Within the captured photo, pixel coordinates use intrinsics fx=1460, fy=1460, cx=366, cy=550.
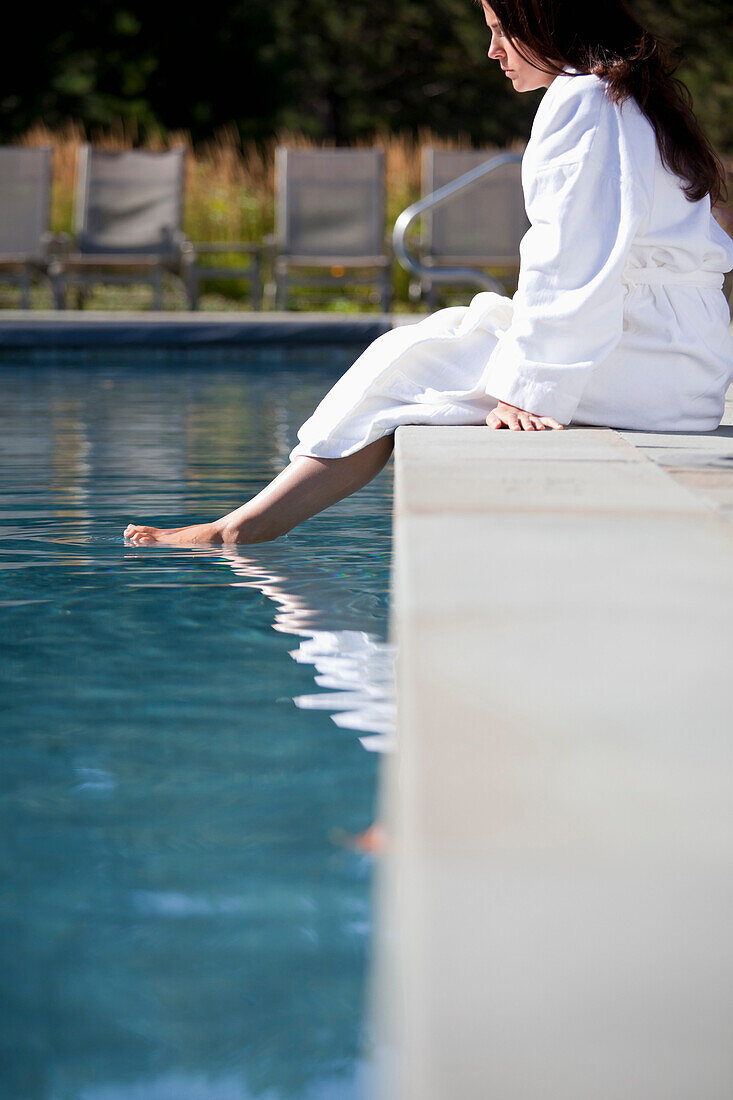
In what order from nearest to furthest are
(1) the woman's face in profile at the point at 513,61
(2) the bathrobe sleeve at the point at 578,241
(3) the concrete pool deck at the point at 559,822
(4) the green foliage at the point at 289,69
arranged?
(3) the concrete pool deck at the point at 559,822
(2) the bathrobe sleeve at the point at 578,241
(1) the woman's face in profile at the point at 513,61
(4) the green foliage at the point at 289,69

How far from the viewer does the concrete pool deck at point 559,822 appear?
1.70ft

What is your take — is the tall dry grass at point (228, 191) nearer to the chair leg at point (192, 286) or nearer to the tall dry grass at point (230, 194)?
the tall dry grass at point (230, 194)

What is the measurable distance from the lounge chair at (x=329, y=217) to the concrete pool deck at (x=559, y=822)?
8076mm

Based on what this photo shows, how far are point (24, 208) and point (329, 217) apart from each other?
195cm

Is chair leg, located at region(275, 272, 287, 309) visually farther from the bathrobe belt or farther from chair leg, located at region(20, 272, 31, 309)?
the bathrobe belt

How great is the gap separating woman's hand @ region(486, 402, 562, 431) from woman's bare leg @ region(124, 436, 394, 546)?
18 cm

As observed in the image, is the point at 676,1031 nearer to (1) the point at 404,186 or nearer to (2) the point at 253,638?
(2) the point at 253,638

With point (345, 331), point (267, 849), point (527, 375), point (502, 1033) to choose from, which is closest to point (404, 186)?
point (345, 331)

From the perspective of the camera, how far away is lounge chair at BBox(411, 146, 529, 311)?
9367 millimetres

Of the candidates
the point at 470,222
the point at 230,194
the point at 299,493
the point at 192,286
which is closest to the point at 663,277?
the point at 299,493

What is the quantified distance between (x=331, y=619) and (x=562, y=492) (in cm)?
52

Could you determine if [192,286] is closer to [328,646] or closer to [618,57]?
[618,57]

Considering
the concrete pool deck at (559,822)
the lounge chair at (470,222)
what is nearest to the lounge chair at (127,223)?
the lounge chair at (470,222)

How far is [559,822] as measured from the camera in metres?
0.69
